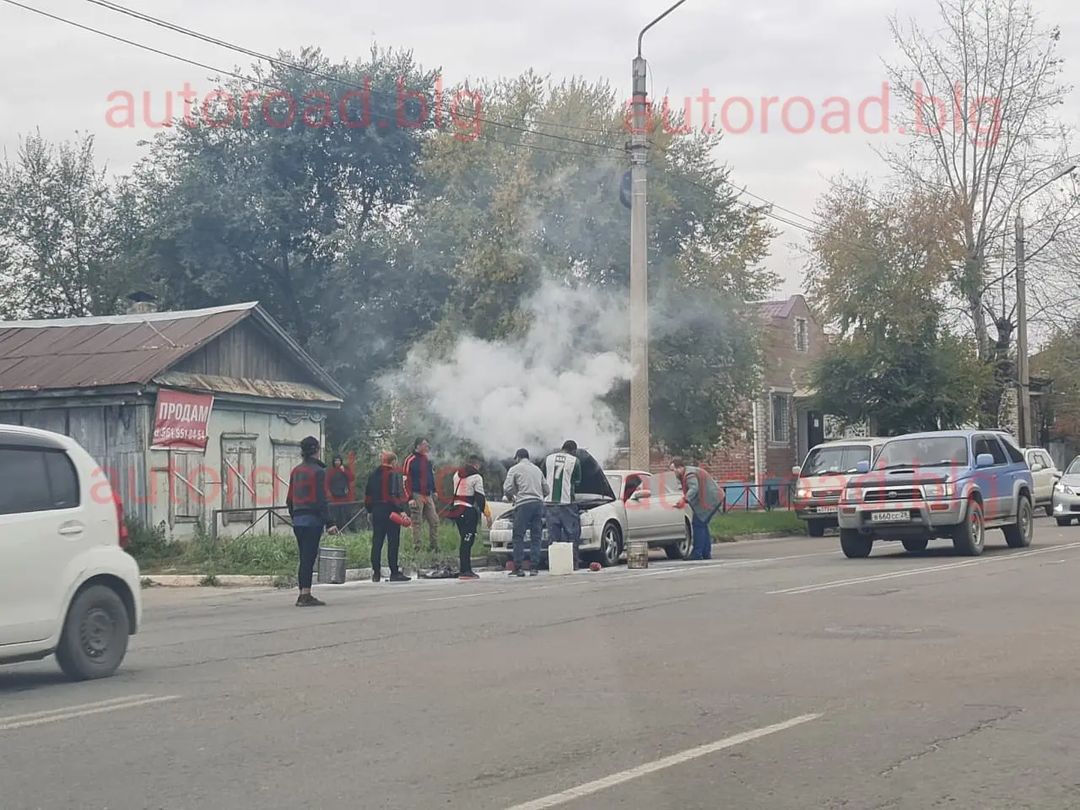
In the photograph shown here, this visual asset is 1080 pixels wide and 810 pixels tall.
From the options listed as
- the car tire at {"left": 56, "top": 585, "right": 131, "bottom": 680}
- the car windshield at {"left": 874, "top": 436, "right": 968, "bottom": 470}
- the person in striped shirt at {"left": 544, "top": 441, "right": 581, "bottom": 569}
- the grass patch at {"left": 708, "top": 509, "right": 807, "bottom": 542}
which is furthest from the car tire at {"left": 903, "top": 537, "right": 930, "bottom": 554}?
the car tire at {"left": 56, "top": 585, "right": 131, "bottom": 680}

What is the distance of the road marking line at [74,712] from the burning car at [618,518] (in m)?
12.0

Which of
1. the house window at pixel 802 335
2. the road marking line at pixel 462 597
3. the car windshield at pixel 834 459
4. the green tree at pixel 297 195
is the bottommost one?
the road marking line at pixel 462 597

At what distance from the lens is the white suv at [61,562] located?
374 inches

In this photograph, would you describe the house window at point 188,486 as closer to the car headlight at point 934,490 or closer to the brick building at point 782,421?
the car headlight at point 934,490

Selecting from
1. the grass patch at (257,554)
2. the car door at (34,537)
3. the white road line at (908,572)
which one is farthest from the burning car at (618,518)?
the car door at (34,537)

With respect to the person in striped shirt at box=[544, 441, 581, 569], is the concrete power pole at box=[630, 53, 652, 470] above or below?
above

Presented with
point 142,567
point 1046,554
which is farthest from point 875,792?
point 142,567

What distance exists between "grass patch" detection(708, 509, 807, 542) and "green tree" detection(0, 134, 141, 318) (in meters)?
23.0

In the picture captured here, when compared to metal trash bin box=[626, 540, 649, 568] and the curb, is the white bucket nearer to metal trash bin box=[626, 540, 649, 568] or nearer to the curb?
metal trash bin box=[626, 540, 649, 568]

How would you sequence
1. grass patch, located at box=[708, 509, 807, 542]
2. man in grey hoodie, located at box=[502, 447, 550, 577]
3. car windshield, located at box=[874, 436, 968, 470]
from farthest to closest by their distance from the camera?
grass patch, located at box=[708, 509, 807, 542]
car windshield, located at box=[874, 436, 968, 470]
man in grey hoodie, located at box=[502, 447, 550, 577]

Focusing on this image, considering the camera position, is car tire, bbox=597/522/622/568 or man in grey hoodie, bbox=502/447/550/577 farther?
car tire, bbox=597/522/622/568

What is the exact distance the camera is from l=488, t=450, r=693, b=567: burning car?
21.7 meters

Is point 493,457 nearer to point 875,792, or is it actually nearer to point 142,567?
point 142,567

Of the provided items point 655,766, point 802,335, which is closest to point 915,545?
point 655,766
